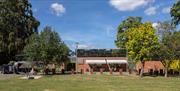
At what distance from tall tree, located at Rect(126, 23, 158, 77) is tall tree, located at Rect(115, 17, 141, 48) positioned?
19.1 meters

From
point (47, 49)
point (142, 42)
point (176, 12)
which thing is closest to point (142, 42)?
point (142, 42)

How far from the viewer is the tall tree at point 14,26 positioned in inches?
3310

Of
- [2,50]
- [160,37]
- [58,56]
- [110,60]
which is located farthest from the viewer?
[110,60]

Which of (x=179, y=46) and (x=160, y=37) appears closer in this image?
(x=179, y=46)

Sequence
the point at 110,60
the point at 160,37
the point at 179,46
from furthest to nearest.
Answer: the point at 110,60 → the point at 160,37 → the point at 179,46

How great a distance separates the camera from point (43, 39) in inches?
2908

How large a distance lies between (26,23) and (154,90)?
61.6 metres

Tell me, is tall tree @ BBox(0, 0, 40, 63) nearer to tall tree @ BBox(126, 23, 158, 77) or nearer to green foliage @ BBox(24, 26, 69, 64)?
green foliage @ BBox(24, 26, 69, 64)

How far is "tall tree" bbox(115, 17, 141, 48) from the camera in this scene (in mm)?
87938

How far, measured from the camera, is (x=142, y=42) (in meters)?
67.8

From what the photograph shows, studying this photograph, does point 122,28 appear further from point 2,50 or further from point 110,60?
point 2,50

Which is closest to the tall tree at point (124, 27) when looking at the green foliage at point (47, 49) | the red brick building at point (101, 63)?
the red brick building at point (101, 63)

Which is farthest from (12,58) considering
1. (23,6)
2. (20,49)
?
(23,6)

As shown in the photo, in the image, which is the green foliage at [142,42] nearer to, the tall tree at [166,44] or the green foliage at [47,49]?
the tall tree at [166,44]
